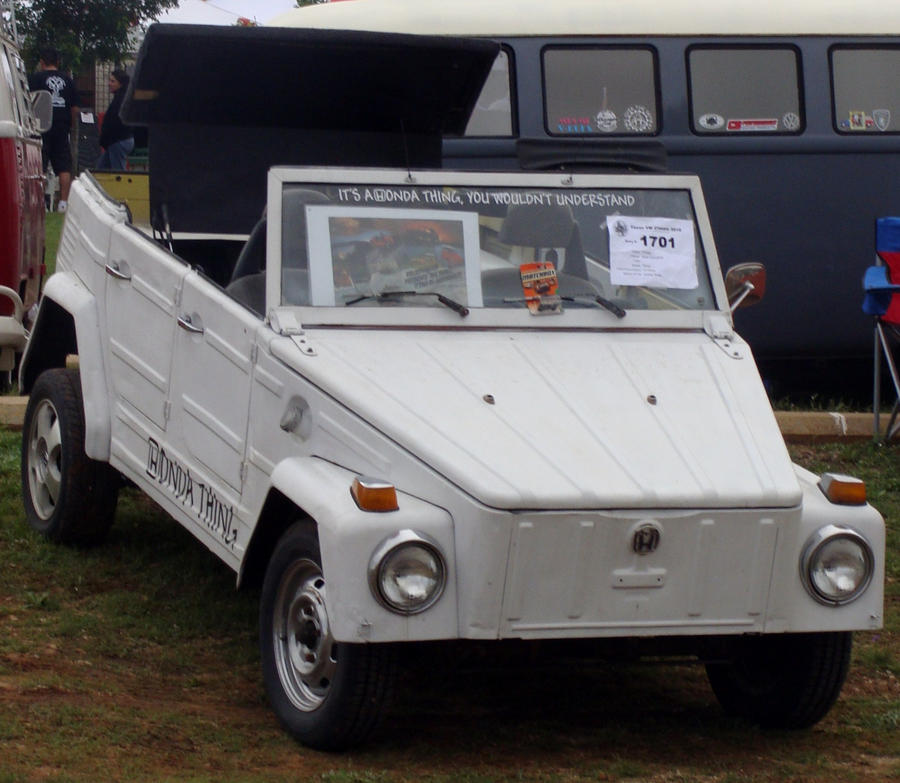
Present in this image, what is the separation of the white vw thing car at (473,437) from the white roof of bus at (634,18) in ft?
14.6

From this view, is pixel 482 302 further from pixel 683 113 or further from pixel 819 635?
pixel 683 113

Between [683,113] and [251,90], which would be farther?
[683,113]

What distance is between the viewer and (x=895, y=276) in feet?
29.0

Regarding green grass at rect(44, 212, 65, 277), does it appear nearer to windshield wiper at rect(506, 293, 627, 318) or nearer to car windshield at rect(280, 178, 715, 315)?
car windshield at rect(280, 178, 715, 315)

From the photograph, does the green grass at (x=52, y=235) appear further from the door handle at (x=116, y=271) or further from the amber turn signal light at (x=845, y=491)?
the amber turn signal light at (x=845, y=491)

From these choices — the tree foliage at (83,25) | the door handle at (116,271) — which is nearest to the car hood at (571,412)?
the door handle at (116,271)

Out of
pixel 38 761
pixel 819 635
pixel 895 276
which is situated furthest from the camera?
pixel 895 276

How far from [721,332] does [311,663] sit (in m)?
1.86

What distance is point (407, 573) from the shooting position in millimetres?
4219

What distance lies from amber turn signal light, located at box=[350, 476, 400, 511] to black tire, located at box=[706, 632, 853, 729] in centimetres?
118

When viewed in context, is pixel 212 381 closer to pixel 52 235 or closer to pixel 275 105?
pixel 275 105

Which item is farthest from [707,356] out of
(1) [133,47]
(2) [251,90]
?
(1) [133,47]

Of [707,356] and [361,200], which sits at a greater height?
[361,200]

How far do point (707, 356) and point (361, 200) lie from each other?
4.23 feet
